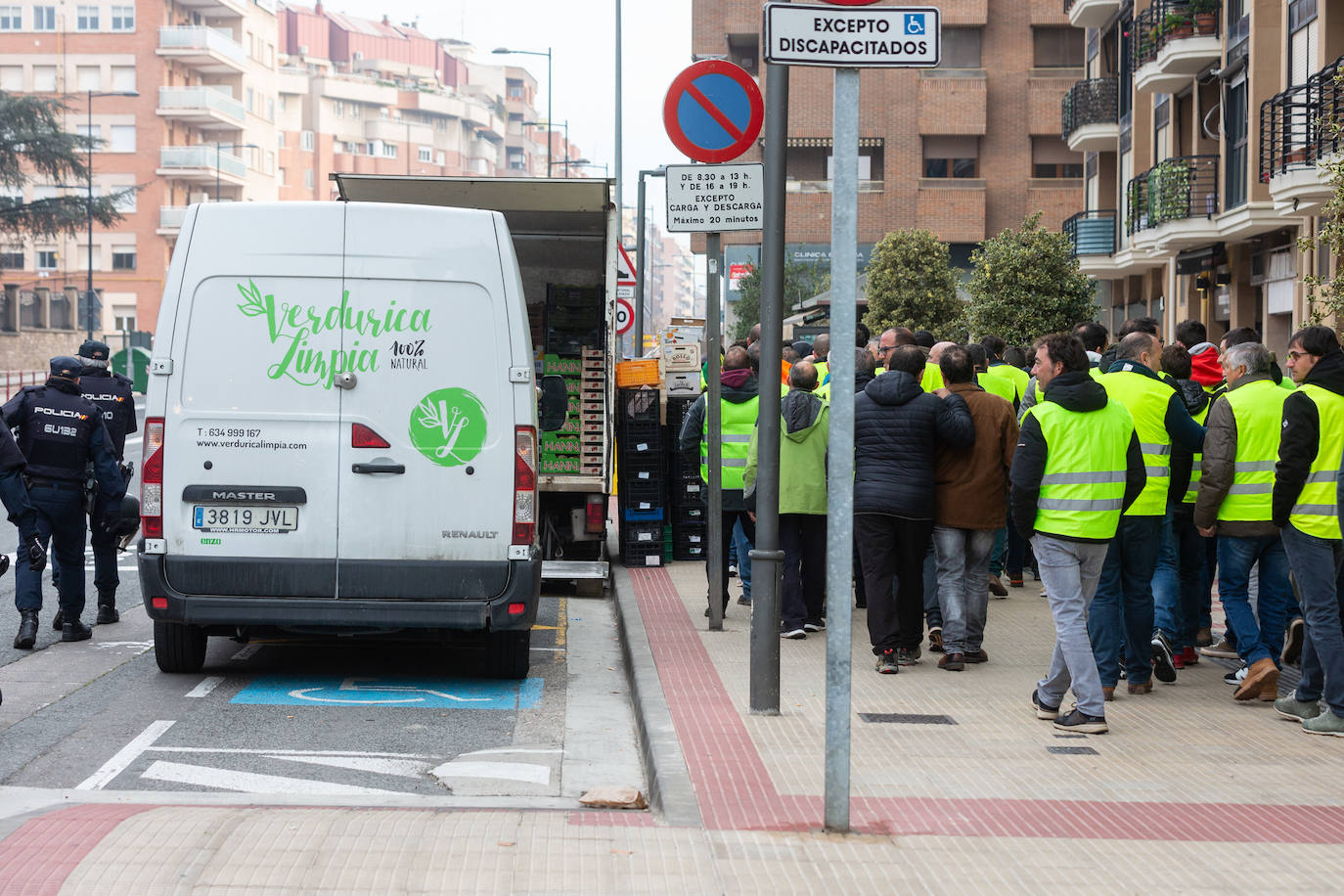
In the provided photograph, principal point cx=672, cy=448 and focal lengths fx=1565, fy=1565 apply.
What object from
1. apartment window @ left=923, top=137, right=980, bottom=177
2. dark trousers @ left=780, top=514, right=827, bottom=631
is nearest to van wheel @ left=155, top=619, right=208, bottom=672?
dark trousers @ left=780, top=514, right=827, bottom=631

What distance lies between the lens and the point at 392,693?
880cm

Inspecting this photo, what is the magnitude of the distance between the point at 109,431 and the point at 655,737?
6.02 m

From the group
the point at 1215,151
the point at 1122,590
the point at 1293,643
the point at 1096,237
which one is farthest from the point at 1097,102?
the point at 1122,590

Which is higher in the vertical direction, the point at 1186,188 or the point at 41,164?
the point at 41,164

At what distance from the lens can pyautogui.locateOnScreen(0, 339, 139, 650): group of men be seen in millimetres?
10062

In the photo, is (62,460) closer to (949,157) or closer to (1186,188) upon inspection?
(1186,188)

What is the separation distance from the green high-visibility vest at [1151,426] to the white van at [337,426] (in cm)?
318

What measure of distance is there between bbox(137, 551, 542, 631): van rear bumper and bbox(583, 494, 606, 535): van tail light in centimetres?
484

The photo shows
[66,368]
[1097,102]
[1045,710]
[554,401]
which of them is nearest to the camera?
[1045,710]

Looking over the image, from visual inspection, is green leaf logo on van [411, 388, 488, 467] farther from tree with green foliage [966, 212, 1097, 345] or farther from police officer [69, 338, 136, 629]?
tree with green foliage [966, 212, 1097, 345]

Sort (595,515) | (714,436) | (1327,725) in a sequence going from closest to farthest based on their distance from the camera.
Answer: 1. (1327,725)
2. (714,436)
3. (595,515)

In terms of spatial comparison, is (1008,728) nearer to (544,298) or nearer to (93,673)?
(93,673)

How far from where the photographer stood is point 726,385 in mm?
11438

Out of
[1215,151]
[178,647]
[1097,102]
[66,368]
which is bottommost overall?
[178,647]
